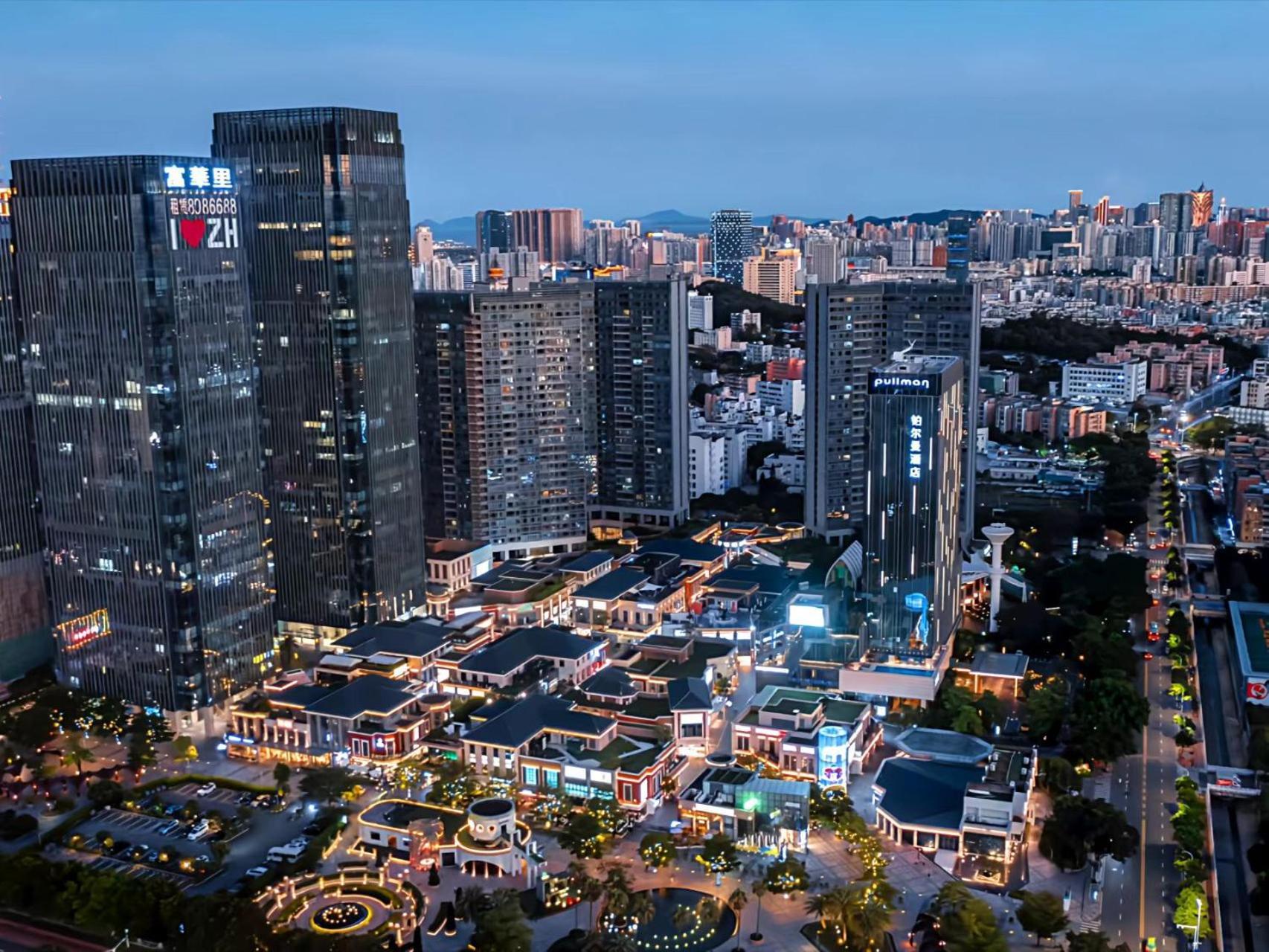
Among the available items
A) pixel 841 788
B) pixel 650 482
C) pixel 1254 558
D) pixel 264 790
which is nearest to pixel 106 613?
pixel 264 790

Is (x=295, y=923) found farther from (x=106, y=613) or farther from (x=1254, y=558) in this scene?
(x=1254, y=558)

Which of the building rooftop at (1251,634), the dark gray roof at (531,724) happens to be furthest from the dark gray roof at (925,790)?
the building rooftop at (1251,634)

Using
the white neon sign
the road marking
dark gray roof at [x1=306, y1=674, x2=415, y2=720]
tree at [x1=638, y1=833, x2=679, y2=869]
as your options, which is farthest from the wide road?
dark gray roof at [x1=306, y1=674, x2=415, y2=720]

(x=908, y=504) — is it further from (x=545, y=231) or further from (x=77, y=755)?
(x=545, y=231)

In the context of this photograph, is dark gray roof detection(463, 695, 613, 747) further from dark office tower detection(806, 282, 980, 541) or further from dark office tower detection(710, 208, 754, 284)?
dark office tower detection(710, 208, 754, 284)

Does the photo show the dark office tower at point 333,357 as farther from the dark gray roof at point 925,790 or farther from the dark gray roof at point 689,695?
the dark gray roof at point 925,790
